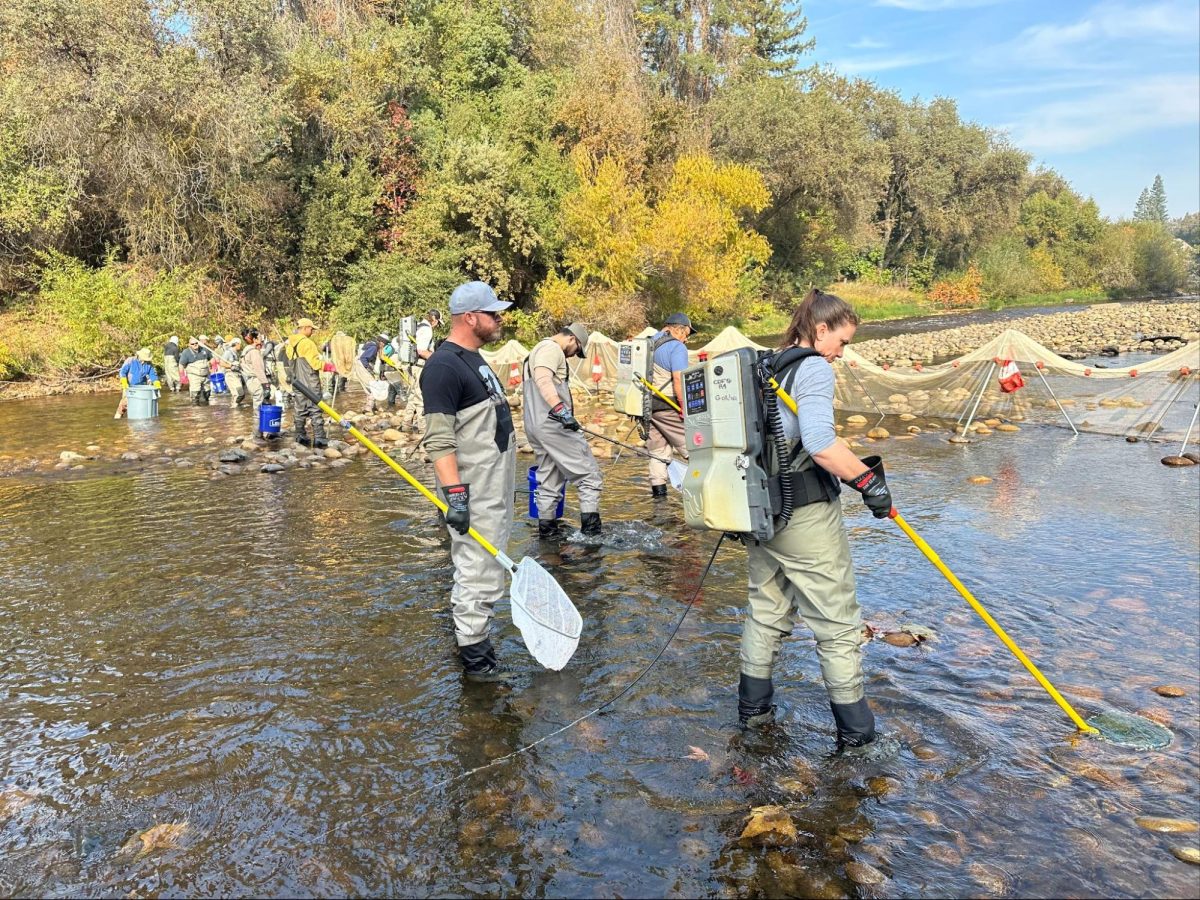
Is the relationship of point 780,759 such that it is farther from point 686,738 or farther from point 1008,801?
point 1008,801

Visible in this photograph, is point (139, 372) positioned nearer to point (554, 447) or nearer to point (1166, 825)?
point (554, 447)

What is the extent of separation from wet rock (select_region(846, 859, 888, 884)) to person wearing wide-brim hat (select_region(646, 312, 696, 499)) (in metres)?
6.04


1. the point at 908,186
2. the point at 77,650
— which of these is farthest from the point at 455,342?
the point at 908,186

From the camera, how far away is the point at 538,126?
3425 centimetres

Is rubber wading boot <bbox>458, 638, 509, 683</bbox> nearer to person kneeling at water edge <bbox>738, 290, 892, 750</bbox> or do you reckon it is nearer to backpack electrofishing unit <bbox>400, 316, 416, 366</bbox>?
person kneeling at water edge <bbox>738, 290, 892, 750</bbox>

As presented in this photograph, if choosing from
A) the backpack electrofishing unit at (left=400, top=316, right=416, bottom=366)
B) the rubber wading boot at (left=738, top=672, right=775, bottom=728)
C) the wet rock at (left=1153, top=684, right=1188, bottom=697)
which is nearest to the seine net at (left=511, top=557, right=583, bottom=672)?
the rubber wading boot at (left=738, top=672, right=775, bottom=728)

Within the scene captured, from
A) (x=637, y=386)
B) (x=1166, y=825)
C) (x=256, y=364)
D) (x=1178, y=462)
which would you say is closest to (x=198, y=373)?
(x=256, y=364)

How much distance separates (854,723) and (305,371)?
36.7ft

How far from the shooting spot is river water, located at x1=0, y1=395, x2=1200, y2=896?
348 centimetres

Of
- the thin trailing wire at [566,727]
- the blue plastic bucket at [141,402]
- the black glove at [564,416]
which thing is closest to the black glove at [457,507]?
the thin trailing wire at [566,727]

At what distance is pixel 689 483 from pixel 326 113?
105ft

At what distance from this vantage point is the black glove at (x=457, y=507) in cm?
483

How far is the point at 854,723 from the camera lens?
4.13 meters

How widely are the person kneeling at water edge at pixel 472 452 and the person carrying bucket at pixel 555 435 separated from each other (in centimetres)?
265
